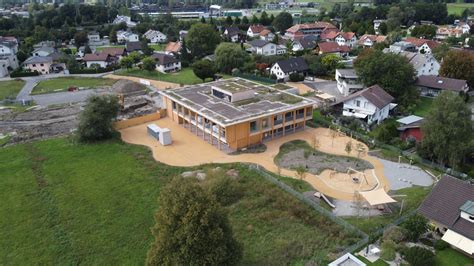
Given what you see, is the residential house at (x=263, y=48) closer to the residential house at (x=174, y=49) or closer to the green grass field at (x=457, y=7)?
the residential house at (x=174, y=49)

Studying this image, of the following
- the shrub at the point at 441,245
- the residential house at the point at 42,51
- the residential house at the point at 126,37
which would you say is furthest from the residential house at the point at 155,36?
the shrub at the point at 441,245

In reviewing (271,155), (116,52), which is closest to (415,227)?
(271,155)

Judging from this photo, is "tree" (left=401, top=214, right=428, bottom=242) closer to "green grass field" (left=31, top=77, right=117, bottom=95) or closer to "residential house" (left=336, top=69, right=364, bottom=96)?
"residential house" (left=336, top=69, right=364, bottom=96)

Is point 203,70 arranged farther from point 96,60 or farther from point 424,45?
point 424,45

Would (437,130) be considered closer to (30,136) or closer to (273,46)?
(30,136)

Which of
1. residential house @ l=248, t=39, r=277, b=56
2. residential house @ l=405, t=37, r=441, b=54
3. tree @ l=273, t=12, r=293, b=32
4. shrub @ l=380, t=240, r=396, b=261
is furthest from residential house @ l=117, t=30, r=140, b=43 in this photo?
shrub @ l=380, t=240, r=396, b=261
